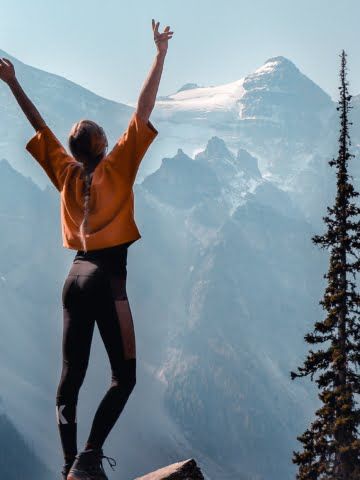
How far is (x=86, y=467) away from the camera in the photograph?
289 inches

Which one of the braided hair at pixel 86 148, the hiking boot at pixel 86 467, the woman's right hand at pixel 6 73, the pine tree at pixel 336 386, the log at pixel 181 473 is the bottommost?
the hiking boot at pixel 86 467

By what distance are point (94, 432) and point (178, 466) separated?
6.37 feet

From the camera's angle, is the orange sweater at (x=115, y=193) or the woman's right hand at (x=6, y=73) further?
the woman's right hand at (x=6, y=73)

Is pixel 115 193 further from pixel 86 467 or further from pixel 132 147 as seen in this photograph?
pixel 86 467

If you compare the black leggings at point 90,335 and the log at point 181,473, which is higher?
the black leggings at point 90,335

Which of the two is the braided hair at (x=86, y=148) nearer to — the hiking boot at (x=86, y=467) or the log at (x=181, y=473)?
the hiking boot at (x=86, y=467)

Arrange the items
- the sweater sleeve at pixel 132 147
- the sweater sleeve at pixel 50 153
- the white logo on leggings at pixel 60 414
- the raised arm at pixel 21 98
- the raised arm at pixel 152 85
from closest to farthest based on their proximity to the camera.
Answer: the sweater sleeve at pixel 132 147
the raised arm at pixel 152 85
the white logo on leggings at pixel 60 414
the sweater sleeve at pixel 50 153
the raised arm at pixel 21 98

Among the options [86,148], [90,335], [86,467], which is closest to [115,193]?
[86,148]

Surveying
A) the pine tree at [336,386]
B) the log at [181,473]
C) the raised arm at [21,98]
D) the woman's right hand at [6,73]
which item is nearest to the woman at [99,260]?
the raised arm at [21,98]

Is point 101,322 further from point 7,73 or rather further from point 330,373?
point 330,373

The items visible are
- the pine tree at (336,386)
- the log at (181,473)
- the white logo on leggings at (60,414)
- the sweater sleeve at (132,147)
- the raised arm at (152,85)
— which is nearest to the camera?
A: the sweater sleeve at (132,147)

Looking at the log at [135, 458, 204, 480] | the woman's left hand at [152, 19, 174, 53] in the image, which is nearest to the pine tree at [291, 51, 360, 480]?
the log at [135, 458, 204, 480]

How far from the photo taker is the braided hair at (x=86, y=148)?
7383 millimetres

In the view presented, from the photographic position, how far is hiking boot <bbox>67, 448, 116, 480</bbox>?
7258 mm
